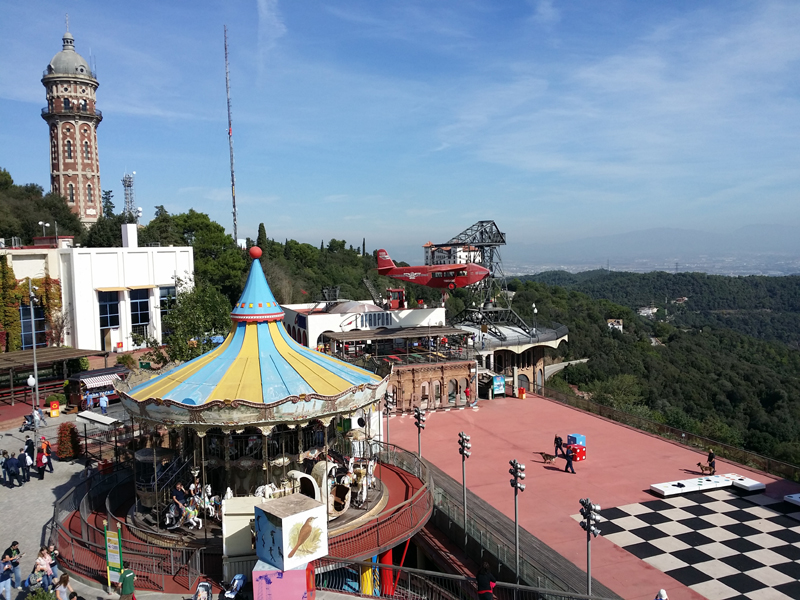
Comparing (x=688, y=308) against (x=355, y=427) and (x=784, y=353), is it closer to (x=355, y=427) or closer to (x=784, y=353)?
(x=784, y=353)

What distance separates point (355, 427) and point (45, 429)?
17.3m

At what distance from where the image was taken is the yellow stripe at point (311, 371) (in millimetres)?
18266

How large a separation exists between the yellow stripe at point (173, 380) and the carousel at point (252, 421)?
49mm

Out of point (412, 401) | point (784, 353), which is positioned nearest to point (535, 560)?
point (412, 401)

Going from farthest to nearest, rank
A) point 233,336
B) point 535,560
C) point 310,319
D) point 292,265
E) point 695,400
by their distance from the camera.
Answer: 1. point 292,265
2. point 695,400
3. point 310,319
4. point 233,336
5. point 535,560

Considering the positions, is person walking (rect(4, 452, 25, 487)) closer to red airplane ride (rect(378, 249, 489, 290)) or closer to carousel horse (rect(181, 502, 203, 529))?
carousel horse (rect(181, 502, 203, 529))

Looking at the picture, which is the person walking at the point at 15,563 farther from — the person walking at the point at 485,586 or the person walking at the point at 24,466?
the person walking at the point at 485,586

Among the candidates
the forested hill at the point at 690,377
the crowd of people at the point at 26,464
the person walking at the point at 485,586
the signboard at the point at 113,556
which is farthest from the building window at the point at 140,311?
the person walking at the point at 485,586

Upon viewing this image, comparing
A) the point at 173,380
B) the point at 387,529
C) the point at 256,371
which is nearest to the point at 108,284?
the point at 173,380

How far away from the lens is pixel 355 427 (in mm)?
24594

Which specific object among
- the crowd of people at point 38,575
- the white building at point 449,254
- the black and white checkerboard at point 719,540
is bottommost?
the black and white checkerboard at point 719,540

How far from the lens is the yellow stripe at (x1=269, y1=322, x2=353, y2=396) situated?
18266mm

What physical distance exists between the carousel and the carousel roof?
32mm

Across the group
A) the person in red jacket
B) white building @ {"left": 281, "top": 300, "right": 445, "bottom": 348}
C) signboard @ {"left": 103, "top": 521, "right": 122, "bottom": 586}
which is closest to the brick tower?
white building @ {"left": 281, "top": 300, "right": 445, "bottom": 348}
